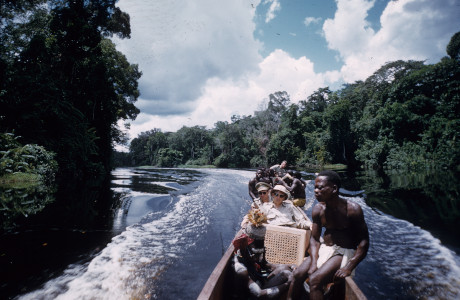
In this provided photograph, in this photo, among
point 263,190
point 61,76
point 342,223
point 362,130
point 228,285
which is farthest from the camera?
point 362,130

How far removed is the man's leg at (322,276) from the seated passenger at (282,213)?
1.03 m

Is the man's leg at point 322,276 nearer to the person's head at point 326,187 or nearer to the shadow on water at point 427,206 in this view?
the person's head at point 326,187

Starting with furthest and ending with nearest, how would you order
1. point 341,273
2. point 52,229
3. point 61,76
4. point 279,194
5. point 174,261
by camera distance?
Answer: 1. point 61,76
2. point 52,229
3. point 174,261
4. point 279,194
5. point 341,273

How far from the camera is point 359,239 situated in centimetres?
270

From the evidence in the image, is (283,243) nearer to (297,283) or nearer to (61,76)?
(297,283)

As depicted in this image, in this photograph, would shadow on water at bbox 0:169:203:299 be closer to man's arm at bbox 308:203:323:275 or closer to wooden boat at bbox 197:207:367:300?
wooden boat at bbox 197:207:367:300

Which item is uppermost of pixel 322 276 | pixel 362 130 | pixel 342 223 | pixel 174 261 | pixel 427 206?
pixel 362 130

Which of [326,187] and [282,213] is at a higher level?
[326,187]

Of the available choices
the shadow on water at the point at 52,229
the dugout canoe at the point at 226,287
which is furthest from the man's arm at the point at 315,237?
the shadow on water at the point at 52,229

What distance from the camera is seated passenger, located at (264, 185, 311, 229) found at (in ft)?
12.4

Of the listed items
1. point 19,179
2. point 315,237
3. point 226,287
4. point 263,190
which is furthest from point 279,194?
point 19,179

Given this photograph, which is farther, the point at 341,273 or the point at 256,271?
the point at 256,271

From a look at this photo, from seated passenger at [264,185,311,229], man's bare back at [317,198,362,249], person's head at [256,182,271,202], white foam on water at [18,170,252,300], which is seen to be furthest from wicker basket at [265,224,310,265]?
white foam on water at [18,170,252,300]

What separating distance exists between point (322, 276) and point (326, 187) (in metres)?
1.02
